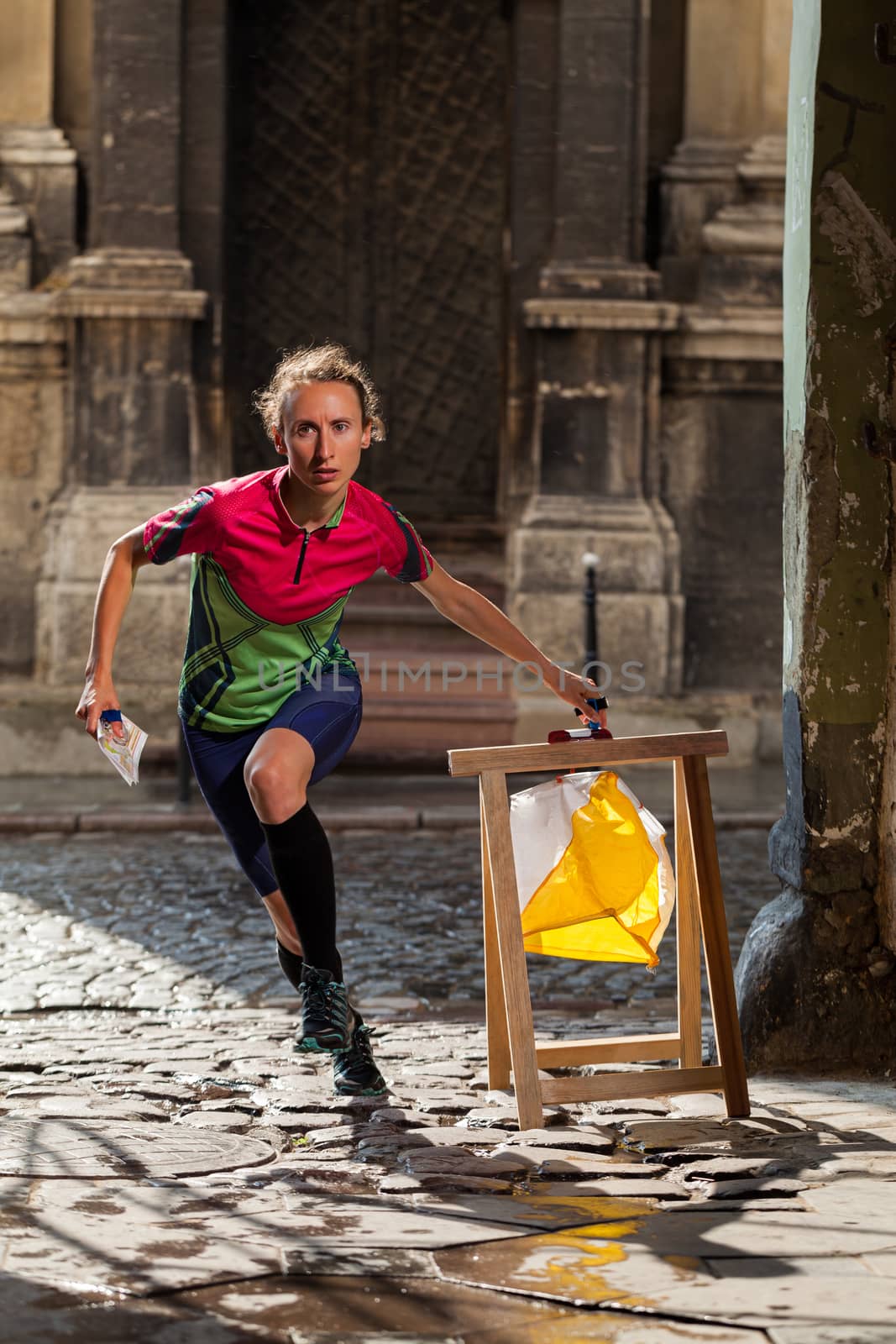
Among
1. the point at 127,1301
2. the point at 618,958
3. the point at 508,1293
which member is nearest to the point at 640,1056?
the point at 618,958

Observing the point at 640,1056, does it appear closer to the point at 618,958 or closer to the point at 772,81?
the point at 618,958

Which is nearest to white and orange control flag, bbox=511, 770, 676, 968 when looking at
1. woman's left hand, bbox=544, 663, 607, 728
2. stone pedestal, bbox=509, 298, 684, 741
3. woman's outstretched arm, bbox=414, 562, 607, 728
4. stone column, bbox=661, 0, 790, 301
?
woman's left hand, bbox=544, 663, 607, 728

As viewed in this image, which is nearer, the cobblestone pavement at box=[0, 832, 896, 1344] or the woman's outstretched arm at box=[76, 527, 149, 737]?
the cobblestone pavement at box=[0, 832, 896, 1344]

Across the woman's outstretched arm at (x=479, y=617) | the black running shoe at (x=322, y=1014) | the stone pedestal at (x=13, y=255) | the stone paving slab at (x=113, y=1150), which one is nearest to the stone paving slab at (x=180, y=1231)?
the stone paving slab at (x=113, y=1150)

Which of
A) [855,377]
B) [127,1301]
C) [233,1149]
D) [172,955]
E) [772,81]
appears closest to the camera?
[127,1301]

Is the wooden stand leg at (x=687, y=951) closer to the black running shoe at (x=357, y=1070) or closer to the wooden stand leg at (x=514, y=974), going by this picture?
the wooden stand leg at (x=514, y=974)

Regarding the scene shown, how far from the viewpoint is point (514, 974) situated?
4047 mm

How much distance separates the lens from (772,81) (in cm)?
1322

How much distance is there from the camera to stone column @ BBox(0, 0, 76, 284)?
1303cm

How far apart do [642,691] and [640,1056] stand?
8.10m

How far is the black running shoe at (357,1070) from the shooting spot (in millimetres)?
4449

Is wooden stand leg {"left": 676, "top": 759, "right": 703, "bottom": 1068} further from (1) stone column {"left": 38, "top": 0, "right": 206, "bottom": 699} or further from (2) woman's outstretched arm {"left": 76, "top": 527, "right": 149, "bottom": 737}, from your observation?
(1) stone column {"left": 38, "top": 0, "right": 206, "bottom": 699}

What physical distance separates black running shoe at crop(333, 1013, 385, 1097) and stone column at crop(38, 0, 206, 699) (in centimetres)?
808

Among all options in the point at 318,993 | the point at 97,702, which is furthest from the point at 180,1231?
the point at 97,702
